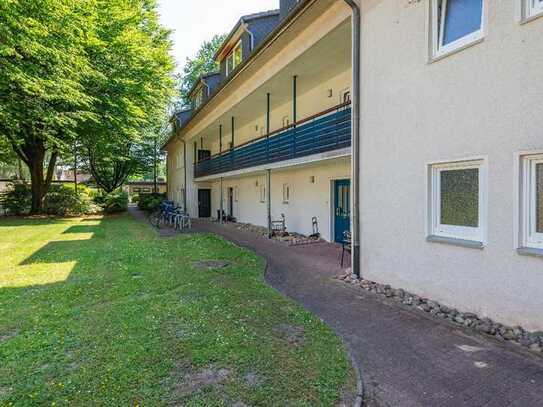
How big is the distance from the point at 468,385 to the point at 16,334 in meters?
5.30

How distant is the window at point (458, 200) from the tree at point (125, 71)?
1688 cm

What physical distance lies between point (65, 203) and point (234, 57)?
50.8 ft

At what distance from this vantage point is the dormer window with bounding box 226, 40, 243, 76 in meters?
15.6

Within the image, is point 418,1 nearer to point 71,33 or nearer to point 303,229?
point 303,229

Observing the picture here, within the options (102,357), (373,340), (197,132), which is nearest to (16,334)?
(102,357)

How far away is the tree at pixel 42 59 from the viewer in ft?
40.4

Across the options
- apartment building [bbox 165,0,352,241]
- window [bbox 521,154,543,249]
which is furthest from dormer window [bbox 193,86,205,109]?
window [bbox 521,154,543,249]

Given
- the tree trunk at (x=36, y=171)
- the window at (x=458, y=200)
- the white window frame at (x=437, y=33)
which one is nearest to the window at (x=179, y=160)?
the tree trunk at (x=36, y=171)

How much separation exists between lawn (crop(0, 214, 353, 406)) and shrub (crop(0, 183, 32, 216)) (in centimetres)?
1852

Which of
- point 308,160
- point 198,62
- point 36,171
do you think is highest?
point 198,62

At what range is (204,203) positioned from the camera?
24328mm

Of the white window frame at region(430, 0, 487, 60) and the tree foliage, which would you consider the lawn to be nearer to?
the white window frame at region(430, 0, 487, 60)

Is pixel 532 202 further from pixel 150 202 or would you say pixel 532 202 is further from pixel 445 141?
pixel 150 202

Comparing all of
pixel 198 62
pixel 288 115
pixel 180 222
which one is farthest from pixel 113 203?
pixel 198 62
